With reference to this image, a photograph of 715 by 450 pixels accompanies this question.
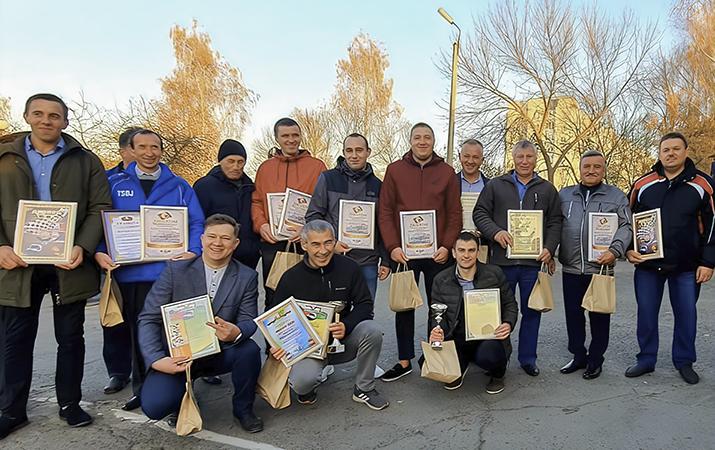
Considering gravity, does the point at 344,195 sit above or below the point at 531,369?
above

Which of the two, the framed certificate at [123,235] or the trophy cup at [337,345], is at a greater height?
the framed certificate at [123,235]

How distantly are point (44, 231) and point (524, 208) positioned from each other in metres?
4.14

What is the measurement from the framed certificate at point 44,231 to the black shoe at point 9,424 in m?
1.18

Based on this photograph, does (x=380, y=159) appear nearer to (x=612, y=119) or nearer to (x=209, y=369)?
(x=612, y=119)

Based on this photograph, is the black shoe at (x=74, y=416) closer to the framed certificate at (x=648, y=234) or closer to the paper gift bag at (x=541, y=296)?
the paper gift bag at (x=541, y=296)

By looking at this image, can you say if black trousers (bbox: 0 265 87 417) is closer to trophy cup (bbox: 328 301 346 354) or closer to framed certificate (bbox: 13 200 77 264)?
framed certificate (bbox: 13 200 77 264)

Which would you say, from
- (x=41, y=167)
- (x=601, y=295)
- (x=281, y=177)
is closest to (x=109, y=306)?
(x=41, y=167)

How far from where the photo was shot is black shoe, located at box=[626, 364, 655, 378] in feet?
14.6

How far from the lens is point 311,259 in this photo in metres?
3.92

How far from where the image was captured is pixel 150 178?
4078 mm

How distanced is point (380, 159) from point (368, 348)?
75.8 feet

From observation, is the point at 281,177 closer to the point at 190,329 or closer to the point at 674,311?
the point at 190,329

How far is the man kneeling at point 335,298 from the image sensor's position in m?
3.84

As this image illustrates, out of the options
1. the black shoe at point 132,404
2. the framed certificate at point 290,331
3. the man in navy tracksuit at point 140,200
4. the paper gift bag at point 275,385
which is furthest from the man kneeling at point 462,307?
the black shoe at point 132,404
